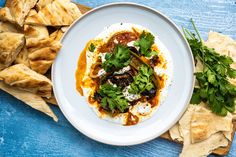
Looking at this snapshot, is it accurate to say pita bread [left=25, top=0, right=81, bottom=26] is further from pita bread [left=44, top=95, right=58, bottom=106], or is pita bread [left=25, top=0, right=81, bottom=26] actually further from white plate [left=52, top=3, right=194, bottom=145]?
pita bread [left=44, top=95, right=58, bottom=106]

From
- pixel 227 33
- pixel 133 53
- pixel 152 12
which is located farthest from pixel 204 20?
pixel 133 53

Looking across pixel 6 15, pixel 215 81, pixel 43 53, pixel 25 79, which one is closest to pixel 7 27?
pixel 6 15

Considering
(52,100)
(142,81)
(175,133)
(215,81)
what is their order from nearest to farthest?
(215,81) < (142,81) < (175,133) < (52,100)

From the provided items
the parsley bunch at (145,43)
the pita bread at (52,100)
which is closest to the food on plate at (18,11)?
the pita bread at (52,100)

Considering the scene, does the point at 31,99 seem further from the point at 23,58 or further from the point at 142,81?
the point at 142,81

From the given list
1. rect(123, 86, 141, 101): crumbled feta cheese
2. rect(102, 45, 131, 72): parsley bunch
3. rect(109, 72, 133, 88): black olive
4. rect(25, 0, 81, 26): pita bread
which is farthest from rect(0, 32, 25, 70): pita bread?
rect(123, 86, 141, 101): crumbled feta cheese

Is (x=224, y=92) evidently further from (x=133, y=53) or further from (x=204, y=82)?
(x=133, y=53)

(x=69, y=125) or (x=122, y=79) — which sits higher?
(x=122, y=79)
